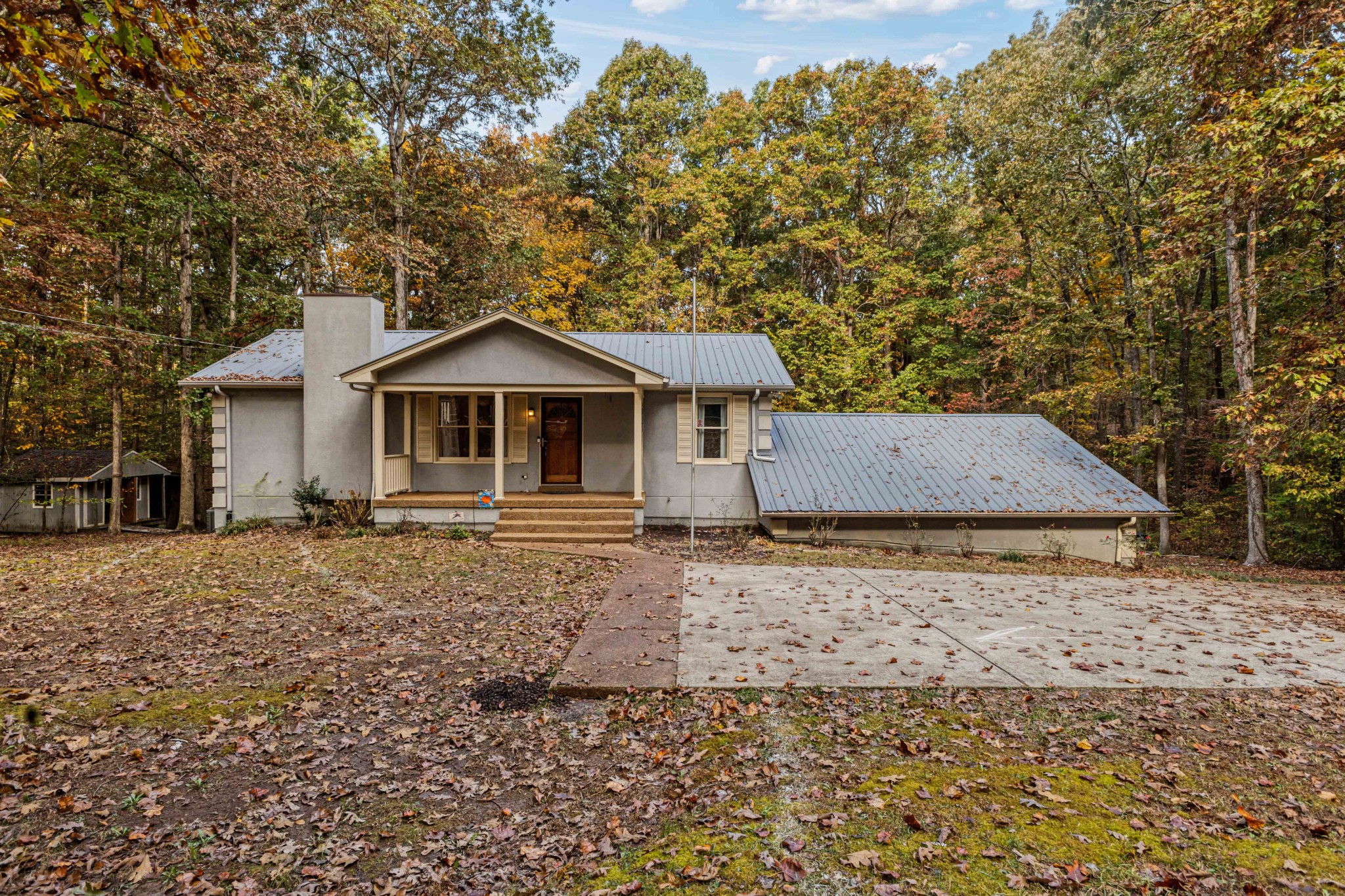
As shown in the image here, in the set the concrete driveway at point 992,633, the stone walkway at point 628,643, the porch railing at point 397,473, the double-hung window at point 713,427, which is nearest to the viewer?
the stone walkway at point 628,643

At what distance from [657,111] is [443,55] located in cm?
930

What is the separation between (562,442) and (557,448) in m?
0.17

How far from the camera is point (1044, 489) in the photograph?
41.3 ft

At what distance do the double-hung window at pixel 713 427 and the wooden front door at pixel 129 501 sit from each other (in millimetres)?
18152

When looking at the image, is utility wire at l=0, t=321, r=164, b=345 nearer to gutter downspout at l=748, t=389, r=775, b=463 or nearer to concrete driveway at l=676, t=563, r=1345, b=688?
concrete driveway at l=676, t=563, r=1345, b=688

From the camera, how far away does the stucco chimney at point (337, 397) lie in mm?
12461

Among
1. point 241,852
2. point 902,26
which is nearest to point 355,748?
point 241,852

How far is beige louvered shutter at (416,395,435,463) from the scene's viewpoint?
524 inches

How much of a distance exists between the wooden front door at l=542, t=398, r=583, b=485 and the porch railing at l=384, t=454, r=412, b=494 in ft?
9.47

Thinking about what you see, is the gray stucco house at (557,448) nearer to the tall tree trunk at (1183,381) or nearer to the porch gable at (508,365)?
the porch gable at (508,365)

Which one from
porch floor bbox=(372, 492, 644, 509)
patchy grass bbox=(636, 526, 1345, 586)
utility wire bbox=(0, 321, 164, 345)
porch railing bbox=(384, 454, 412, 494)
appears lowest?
patchy grass bbox=(636, 526, 1345, 586)

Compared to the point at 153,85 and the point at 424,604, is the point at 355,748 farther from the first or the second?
the point at 153,85

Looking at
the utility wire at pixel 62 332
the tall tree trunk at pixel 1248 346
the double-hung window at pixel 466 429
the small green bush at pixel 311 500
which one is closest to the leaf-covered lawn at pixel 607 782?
the small green bush at pixel 311 500

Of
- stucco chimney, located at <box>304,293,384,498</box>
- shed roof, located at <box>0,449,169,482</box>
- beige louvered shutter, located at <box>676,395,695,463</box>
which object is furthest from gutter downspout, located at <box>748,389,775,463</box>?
shed roof, located at <box>0,449,169,482</box>
